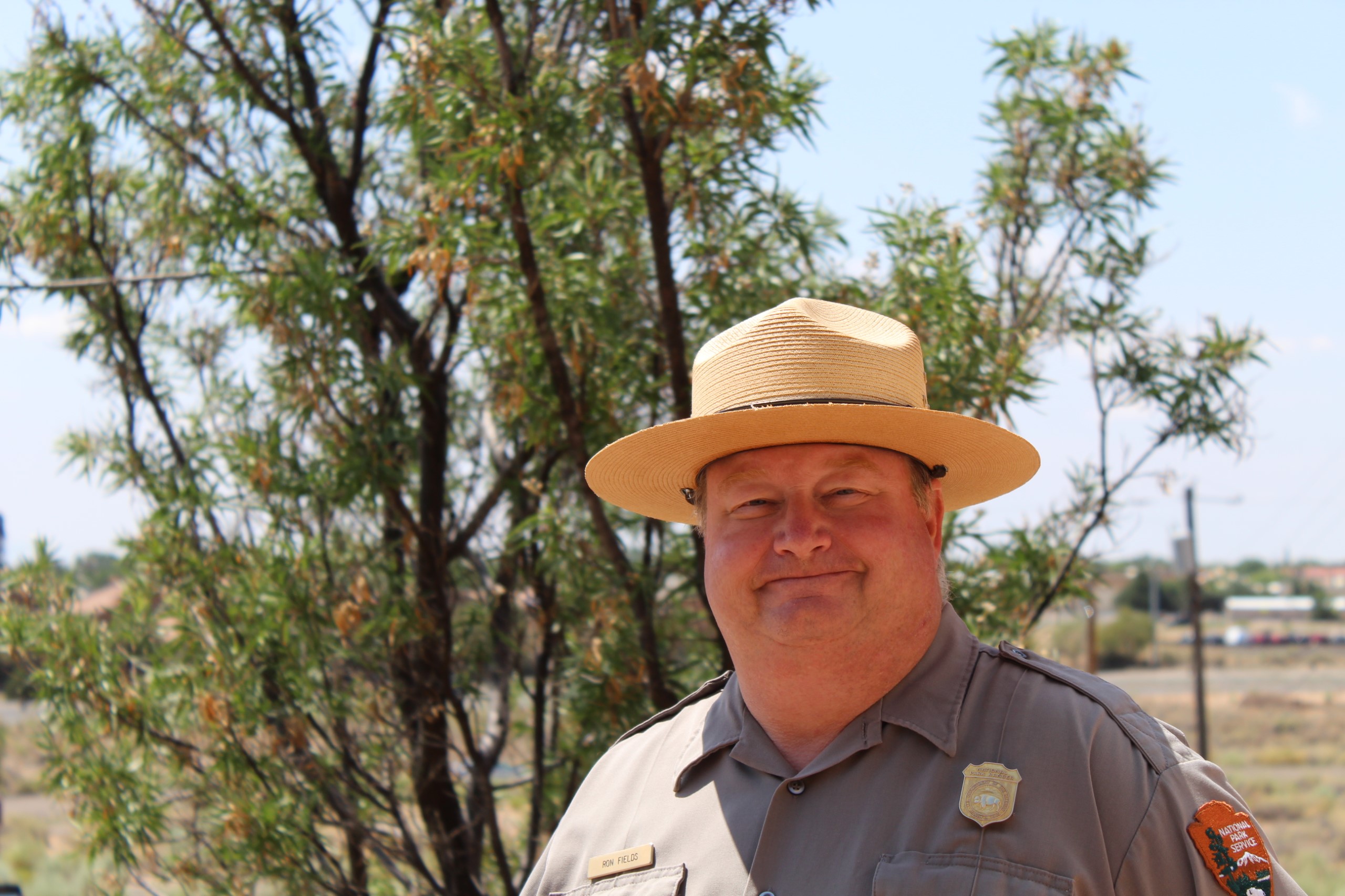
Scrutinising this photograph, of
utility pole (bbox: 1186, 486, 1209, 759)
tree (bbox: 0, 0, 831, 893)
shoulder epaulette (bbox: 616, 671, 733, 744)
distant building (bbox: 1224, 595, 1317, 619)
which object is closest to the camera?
shoulder epaulette (bbox: 616, 671, 733, 744)

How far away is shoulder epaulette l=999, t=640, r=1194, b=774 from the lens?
157cm

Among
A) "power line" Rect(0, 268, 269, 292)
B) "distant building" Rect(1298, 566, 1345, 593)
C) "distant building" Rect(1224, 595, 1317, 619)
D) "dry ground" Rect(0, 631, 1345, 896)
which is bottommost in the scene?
"dry ground" Rect(0, 631, 1345, 896)

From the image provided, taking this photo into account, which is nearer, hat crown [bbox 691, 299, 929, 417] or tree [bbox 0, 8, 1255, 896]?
hat crown [bbox 691, 299, 929, 417]

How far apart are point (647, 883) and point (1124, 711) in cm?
75

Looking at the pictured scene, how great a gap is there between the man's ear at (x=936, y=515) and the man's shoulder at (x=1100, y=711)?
0.25 meters

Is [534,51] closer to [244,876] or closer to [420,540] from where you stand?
[420,540]

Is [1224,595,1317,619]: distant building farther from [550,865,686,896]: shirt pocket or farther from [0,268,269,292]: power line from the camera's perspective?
[550,865,686,896]: shirt pocket

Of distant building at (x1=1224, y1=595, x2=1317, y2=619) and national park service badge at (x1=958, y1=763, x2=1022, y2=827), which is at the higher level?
distant building at (x1=1224, y1=595, x2=1317, y2=619)

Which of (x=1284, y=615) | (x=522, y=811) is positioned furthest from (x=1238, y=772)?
(x=1284, y=615)

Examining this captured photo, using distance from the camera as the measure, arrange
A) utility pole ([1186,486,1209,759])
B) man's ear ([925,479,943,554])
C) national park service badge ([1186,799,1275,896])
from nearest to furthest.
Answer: national park service badge ([1186,799,1275,896]) → man's ear ([925,479,943,554]) → utility pole ([1186,486,1209,759])

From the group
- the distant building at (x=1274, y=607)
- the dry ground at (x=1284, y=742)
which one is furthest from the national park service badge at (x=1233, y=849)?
the distant building at (x=1274, y=607)

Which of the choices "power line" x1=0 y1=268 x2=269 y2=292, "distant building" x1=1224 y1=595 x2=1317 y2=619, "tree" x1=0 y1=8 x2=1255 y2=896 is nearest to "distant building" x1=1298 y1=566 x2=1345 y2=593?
"distant building" x1=1224 y1=595 x2=1317 y2=619

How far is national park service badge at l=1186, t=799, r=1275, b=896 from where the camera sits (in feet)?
4.82

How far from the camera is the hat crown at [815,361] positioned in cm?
191
